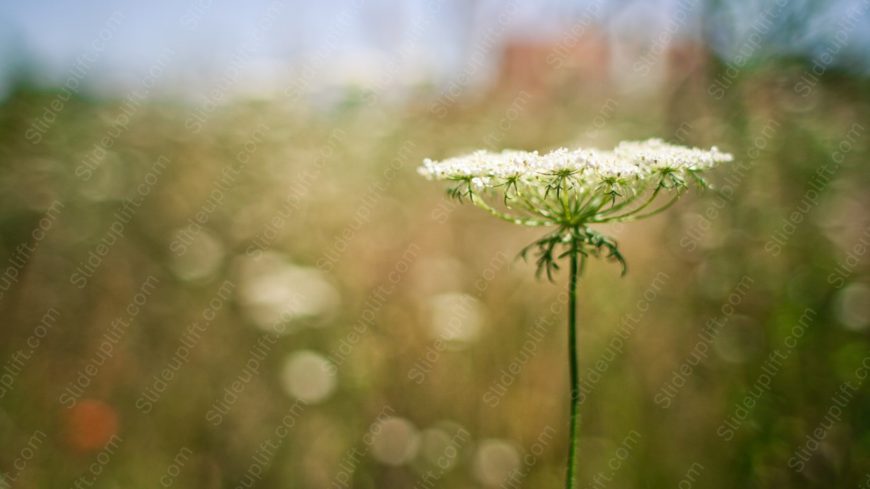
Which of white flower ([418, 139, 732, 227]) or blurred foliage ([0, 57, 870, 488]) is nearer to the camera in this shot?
white flower ([418, 139, 732, 227])

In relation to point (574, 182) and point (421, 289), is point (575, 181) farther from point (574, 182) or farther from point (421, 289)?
point (421, 289)

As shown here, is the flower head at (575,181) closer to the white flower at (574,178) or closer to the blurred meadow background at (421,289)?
the white flower at (574,178)

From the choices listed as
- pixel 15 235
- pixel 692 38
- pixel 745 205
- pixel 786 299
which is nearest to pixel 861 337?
pixel 786 299

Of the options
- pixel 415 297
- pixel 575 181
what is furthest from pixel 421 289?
pixel 575 181

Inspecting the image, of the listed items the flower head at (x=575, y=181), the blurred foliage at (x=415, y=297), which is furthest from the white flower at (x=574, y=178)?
the blurred foliage at (x=415, y=297)

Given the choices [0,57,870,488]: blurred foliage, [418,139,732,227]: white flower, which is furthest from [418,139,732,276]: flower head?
[0,57,870,488]: blurred foliage

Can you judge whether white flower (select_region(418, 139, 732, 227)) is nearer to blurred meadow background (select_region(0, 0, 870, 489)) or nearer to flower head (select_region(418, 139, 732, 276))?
flower head (select_region(418, 139, 732, 276))

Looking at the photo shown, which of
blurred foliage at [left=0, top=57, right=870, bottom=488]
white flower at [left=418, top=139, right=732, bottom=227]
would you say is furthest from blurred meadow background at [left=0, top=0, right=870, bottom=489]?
white flower at [left=418, top=139, right=732, bottom=227]

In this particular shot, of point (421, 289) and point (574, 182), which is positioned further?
point (421, 289)

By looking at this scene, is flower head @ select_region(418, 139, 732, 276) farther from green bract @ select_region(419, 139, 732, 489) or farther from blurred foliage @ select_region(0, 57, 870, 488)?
blurred foliage @ select_region(0, 57, 870, 488)
